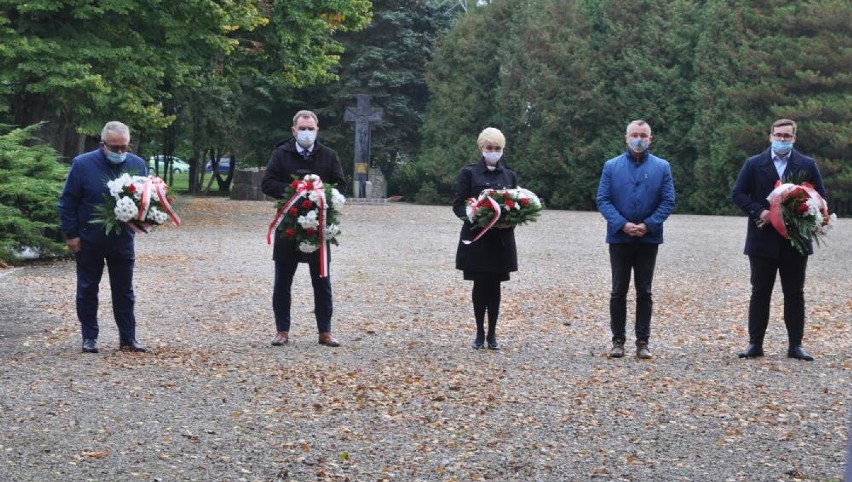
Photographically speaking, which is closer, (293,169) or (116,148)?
(116,148)

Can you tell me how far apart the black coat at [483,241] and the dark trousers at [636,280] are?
84 cm

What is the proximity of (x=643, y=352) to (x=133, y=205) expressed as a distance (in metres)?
4.20

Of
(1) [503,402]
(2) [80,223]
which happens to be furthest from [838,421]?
(2) [80,223]

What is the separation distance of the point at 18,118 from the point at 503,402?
20322mm

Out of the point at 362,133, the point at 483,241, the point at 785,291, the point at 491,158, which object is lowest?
the point at 785,291

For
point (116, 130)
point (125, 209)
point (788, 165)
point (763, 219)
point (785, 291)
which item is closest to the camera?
point (125, 209)

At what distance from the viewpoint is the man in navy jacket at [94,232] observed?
32.9 ft

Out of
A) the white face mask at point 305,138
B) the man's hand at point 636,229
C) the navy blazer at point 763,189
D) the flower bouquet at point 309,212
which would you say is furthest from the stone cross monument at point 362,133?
the man's hand at point 636,229

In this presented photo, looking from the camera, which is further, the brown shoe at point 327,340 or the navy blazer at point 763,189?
the brown shoe at point 327,340

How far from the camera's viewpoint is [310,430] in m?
7.35

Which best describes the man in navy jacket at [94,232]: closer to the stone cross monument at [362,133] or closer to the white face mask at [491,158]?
the white face mask at [491,158]

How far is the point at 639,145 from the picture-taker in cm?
1023

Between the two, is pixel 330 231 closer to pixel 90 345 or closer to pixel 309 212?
pixel 309 212

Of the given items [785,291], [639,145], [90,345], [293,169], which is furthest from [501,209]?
[90,345]
